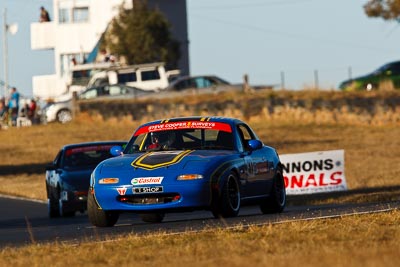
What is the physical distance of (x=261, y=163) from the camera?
17656 mm

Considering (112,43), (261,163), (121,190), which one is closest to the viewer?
(121,190)

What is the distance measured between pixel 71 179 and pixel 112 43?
47.4 meters

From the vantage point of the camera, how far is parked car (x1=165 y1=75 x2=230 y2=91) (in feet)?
178

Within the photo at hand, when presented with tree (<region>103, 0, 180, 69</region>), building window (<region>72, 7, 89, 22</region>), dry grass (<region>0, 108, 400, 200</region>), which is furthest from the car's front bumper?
building window (<region>72, 7, 89, 22</region>)

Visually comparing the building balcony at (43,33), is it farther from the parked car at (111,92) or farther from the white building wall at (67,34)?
the parked car at (111,92)

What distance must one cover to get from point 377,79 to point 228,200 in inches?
1538

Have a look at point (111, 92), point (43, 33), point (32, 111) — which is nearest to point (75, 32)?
point (43, 33)

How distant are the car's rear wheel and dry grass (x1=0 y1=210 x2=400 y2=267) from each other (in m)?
41.7

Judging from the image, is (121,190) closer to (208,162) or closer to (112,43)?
(208,162)

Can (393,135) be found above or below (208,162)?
below

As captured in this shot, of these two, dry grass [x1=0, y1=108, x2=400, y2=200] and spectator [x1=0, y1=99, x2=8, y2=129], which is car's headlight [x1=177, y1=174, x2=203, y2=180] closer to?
dry grass [x1=0, y1=108, x2=400, y2=200]

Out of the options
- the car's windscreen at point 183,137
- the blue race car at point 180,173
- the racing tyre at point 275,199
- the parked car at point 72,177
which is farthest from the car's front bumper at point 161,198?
the parked car at point 72,177

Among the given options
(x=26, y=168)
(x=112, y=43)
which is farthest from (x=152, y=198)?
(x=112, y=43)

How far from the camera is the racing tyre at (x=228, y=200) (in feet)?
52.4
